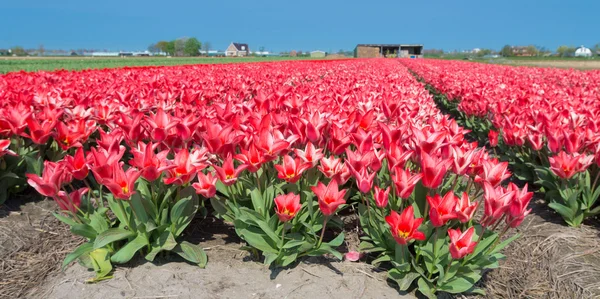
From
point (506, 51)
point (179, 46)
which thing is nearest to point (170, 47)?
point (179, 46)

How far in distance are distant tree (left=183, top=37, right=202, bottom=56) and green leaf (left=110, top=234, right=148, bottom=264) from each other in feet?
447

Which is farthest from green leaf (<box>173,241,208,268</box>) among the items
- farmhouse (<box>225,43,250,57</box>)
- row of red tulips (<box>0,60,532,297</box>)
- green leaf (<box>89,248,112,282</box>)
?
farmhouse (<box>225,43,250,57</box>)

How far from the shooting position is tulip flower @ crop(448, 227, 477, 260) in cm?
170

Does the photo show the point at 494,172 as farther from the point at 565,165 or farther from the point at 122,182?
the point at 122,182

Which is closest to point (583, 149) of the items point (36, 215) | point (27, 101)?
point (36, 215)

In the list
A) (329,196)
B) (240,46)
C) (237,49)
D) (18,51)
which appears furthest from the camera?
(240,46)

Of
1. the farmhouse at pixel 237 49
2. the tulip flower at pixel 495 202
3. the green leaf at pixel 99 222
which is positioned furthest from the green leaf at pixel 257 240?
the farmhouse at pixel 237 49

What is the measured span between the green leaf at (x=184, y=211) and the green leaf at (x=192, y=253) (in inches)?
3.4

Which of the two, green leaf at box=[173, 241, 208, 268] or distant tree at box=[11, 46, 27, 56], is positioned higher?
distant tree at box=[11, 46, 27, 56]

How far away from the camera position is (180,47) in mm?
141875

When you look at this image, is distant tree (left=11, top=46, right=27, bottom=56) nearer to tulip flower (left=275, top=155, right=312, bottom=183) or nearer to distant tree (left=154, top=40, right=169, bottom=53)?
distant tree (left=154, top=40, right=169, bottom=53)

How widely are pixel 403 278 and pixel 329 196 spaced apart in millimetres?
592

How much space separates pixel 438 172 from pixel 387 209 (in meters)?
0.59

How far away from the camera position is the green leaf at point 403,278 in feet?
6.56
